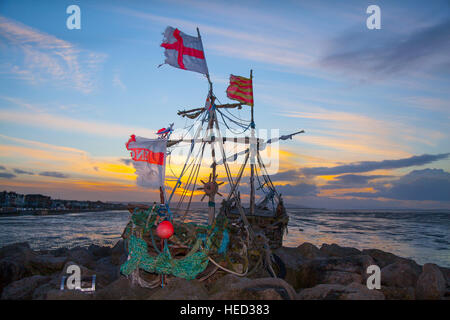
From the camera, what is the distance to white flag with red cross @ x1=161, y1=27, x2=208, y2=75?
41.2ft

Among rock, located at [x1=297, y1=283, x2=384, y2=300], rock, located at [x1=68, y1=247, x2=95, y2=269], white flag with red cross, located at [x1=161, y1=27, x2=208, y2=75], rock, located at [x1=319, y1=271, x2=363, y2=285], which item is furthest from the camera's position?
rock, located at [x1=68, y1=247, x2=95, y2=269]

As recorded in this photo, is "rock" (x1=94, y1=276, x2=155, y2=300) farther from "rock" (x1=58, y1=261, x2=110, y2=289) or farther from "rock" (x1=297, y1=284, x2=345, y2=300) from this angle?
"rock" (x1=297, y1=284, x2=345, y2=300)

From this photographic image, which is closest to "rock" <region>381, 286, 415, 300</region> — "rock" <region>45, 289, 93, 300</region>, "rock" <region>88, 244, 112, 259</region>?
"rock" <region>45, 289, 93, 300</region>

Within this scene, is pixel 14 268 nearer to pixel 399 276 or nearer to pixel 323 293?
pixel 323 293

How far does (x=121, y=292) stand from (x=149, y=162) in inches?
204

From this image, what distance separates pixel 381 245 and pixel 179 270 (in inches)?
1235

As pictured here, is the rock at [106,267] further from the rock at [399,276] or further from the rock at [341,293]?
the rock at [399,276]

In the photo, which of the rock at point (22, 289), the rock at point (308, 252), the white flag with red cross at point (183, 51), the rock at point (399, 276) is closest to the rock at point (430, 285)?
the rock at point (399, 276)

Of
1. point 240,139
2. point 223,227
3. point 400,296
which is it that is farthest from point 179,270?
point 240,139

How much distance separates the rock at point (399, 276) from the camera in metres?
10.9

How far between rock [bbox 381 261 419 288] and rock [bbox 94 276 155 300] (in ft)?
31.1

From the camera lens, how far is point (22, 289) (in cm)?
1019

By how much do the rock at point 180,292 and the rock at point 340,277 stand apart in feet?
22.9
